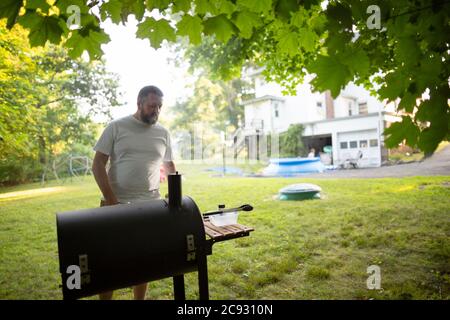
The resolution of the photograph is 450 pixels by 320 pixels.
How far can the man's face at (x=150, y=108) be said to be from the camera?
9.59 feet

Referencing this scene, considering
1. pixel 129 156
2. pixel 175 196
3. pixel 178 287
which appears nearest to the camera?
pixel 175 196

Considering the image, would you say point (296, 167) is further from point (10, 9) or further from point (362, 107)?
point (10, 9)

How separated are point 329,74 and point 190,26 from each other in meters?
1.22

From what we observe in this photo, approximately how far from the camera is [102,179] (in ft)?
9.12

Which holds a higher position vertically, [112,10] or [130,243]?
[112,10]

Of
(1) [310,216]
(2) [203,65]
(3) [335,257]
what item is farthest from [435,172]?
(2) [203,65]

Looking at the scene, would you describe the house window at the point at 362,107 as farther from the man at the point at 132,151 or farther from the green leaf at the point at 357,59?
the green leaf at the point at 357,59

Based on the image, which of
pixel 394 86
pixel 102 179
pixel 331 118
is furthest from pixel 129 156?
pixel 331 118

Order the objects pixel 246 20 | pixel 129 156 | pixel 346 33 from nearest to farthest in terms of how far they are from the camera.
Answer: pixel 346 33 < pixel 246 20 < pixel 129 156

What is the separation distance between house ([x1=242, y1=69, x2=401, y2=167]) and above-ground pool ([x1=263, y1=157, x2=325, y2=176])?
307 cm

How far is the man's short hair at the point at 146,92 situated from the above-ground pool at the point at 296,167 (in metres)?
16.1

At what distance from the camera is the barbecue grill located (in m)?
1.77

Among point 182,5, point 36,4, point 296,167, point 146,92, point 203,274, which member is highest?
point 182,5
